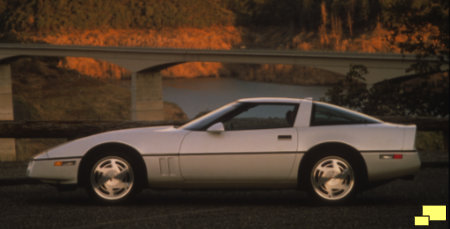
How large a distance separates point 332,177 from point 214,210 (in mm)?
1222

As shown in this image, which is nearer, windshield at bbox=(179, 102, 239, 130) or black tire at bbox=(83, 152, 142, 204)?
black tire at bbox=(83, 152, 142, 204)

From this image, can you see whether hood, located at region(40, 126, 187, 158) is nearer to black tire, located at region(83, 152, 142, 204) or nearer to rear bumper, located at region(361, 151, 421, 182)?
black tire, located at region(83, 152, 142, 204)

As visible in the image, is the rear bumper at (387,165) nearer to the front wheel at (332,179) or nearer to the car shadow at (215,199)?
the front wheel at (332,179)

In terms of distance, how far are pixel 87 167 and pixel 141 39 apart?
65.9 m

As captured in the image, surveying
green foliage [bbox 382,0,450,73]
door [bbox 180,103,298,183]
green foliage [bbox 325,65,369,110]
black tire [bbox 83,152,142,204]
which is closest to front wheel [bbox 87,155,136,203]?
black tire [bbox 83,152,142,204]

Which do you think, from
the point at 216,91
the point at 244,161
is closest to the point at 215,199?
the point at 244,161

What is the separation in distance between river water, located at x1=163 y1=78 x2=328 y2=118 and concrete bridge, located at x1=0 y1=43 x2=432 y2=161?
262 inches

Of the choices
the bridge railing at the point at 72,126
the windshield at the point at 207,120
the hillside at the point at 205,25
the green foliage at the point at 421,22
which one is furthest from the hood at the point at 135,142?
the hillside at the point at 205,25

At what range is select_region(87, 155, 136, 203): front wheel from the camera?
7.34 meters

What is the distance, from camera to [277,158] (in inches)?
291

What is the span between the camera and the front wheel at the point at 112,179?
24.1 feet

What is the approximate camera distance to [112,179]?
7352 millimetres

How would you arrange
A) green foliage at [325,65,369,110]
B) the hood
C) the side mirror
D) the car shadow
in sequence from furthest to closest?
green foliage at [325,65,369,110]
the car shadow
the hood
the side mirror

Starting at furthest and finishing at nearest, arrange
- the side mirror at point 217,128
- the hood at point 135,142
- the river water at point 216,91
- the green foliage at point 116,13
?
the river water at point 216,91, the green foliage at point 116,13, the hood at point 135,142, the side mirror at point 217,128
